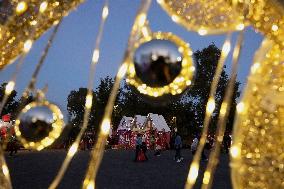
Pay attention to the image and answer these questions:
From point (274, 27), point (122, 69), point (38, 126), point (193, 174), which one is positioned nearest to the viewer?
point (122, 69)

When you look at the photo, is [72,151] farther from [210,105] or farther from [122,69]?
[210,105]

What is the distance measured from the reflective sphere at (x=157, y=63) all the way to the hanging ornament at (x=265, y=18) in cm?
45

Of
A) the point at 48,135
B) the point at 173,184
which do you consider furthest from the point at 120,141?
the point at 48,135

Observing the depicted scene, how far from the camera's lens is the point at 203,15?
212cm

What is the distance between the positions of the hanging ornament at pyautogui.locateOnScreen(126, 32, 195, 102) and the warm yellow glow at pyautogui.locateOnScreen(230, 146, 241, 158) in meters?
0.50

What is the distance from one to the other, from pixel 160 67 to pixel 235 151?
2.16 ft

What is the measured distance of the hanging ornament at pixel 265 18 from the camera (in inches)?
77.7

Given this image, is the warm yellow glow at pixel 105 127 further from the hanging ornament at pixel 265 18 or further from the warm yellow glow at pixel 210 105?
the hanging ornament at pixel 265 18

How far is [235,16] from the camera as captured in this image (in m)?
2.08

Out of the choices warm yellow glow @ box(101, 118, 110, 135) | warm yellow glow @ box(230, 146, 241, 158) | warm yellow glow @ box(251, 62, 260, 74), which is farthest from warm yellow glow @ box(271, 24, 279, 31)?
warm yellow glow @ box(101, 118, 110, 135)

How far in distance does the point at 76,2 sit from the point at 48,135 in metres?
0.71

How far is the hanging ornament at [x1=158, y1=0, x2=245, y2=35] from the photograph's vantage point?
82.4 inches

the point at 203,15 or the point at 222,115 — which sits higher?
the point at 203,15

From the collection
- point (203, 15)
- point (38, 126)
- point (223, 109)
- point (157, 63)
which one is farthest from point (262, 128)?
point (38, 126)
